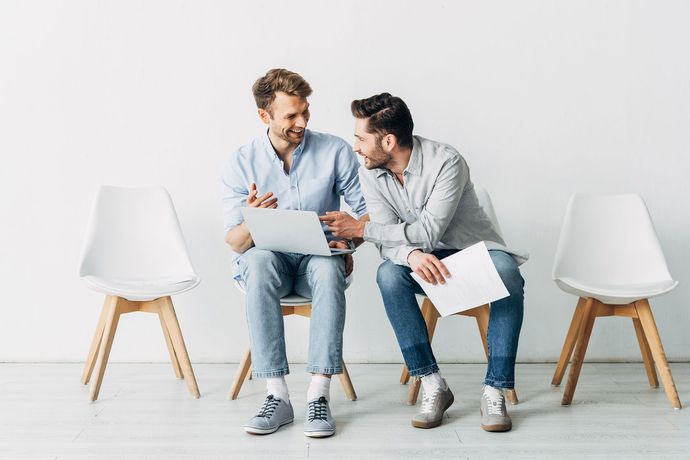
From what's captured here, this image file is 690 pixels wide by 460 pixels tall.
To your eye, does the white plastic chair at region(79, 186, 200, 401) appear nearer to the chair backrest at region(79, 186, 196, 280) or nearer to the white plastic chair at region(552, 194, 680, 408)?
Result: the chair backrest at region(79, 186, 196, 280)

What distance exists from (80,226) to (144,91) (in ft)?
2.16

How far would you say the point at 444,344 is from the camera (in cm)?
331

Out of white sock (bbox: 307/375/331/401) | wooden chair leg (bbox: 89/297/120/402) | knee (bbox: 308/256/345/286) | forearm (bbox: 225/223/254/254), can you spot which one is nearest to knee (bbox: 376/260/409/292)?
knee (bbox: 308/256/345/286)

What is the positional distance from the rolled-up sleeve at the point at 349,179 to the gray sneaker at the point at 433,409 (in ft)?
2.30

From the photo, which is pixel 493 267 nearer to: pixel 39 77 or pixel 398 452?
pixel 398 452

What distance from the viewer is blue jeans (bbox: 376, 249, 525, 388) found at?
2234mm

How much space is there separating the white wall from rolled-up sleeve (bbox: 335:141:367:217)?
0.64m

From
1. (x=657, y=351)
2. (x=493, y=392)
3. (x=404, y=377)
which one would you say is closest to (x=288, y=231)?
(x=493, y=392)

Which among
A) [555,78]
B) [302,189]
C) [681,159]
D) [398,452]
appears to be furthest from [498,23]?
[398,452]

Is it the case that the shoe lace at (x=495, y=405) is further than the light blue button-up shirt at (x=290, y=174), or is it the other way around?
the light blue button-up shirt at (x=290, y=174)

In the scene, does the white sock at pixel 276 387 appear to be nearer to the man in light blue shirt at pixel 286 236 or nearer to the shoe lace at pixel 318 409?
the man in light blue shirt at pixel 286 236

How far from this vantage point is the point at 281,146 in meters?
2.59

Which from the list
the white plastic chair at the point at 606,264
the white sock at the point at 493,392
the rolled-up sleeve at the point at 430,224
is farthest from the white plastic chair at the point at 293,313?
the white plastic chair at the point at 606,264

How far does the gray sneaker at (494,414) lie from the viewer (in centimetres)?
218
